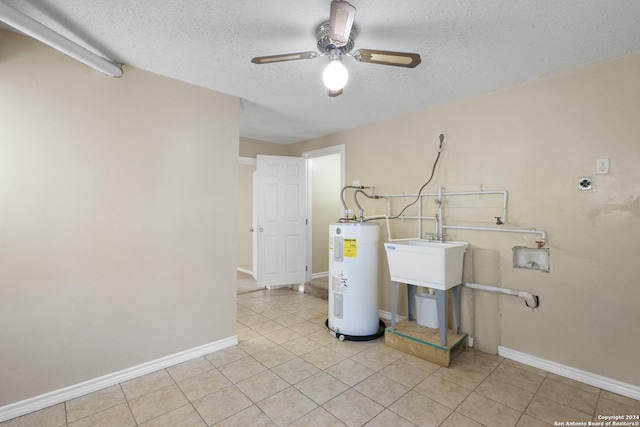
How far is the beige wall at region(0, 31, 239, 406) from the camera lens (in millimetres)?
1828

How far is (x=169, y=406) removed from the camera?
191 cm

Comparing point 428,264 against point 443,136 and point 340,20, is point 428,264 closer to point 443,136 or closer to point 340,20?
point 443,136

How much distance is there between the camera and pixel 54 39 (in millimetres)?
1624

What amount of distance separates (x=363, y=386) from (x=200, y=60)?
8.67ft

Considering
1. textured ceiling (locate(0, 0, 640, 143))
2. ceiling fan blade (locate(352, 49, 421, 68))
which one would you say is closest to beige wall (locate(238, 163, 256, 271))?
textured ceiling (locate(0, 0, 640, 143))

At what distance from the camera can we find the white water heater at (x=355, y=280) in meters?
2.85

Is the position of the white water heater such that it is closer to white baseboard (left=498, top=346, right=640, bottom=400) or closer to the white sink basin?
the white sink basin


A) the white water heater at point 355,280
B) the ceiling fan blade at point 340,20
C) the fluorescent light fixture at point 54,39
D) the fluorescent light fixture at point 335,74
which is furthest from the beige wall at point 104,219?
the ceiling fan blade at point 340,20

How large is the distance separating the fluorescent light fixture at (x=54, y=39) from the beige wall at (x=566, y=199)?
2879mm

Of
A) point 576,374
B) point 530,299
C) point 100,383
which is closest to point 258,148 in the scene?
point 100,383

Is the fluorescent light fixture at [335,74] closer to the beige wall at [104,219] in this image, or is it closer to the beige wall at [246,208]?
the beige wall at [104,219]

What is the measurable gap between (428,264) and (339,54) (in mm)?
1723

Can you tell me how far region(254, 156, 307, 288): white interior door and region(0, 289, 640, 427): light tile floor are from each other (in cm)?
163

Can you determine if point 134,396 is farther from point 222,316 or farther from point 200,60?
point 200,60
